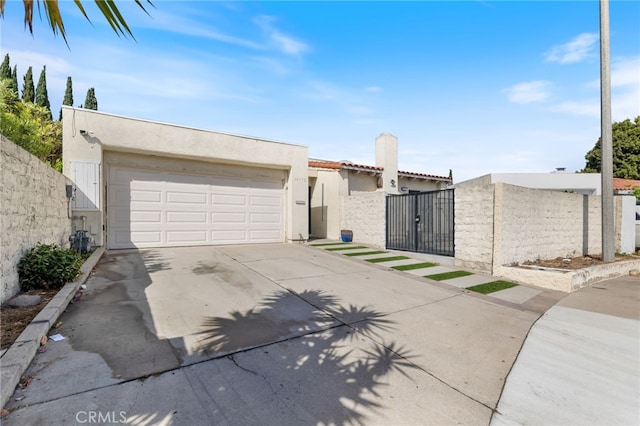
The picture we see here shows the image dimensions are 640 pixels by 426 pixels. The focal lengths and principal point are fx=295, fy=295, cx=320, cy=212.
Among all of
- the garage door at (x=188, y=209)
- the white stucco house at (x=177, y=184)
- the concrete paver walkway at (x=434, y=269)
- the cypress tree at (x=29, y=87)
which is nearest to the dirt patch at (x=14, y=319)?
the white stucco house at (x=177, y=184)

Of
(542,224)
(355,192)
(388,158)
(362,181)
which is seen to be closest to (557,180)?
(388,158)

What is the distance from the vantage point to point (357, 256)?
9633 millimetres

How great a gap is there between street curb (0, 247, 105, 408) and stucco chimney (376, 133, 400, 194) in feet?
43.6

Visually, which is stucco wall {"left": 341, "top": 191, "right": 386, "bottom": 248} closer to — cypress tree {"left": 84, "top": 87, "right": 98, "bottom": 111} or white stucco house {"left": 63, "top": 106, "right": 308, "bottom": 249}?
white stucco house {"left": 63, "top": 106, "right": 308, "bottom": 249}

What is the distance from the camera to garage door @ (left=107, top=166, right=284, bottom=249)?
9227 millimetres

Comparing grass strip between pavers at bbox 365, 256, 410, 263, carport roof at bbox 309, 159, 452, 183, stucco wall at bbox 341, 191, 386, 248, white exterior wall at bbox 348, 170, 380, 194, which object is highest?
carport roof at bbox 309, 159, 452, 183

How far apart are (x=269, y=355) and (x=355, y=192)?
35.5 ft

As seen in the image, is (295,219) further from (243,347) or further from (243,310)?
(243,347)

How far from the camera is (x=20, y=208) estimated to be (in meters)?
4.32

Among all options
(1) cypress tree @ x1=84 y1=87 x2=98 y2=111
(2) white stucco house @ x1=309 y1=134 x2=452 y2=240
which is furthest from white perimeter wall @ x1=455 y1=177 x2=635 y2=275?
(1) cypress tree @ x1=84 y1=87 x2=98 y2=111

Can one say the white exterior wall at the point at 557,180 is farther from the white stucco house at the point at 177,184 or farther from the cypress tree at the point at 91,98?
the cypress tree at the point at 91,98

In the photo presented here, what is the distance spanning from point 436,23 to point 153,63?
7.68 m

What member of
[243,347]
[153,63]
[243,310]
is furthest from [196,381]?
[153,63]

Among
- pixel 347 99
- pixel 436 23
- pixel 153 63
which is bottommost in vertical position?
pixel 153 63
